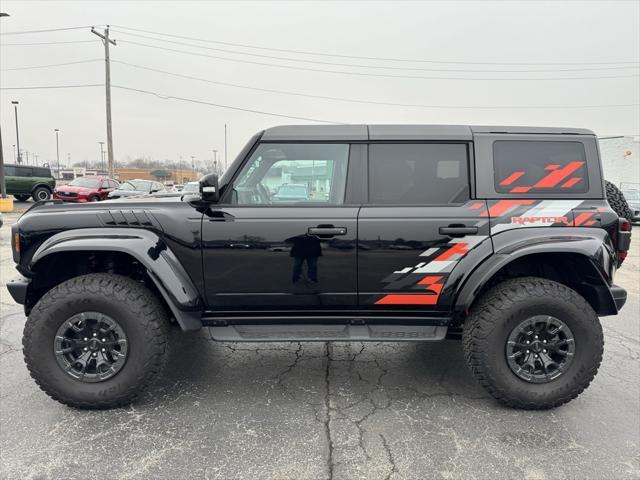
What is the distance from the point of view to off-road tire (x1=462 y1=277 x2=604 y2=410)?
288 centimetres

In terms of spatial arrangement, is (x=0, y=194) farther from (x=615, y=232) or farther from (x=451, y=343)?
(x=615, y=232)

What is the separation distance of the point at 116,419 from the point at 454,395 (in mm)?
2355

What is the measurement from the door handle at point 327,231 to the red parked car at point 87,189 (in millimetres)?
16844

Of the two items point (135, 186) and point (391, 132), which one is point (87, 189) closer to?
point (135, 186)

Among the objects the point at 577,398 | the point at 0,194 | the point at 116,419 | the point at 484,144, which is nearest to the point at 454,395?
the point at 577,398

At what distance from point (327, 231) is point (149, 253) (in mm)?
1196

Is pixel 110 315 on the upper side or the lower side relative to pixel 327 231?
lower

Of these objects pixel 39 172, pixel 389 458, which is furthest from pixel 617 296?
pixel 39 172

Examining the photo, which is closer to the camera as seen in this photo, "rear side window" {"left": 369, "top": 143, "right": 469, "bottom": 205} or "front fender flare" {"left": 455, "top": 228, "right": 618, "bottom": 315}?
"front fender flare" {"left": 455, "top": 228, "right": 618, "bottom": 315}

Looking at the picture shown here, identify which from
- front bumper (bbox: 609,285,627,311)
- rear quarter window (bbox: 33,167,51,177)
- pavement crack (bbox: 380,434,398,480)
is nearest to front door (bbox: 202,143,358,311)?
pavement crack (bbox: 380,434,398,480)

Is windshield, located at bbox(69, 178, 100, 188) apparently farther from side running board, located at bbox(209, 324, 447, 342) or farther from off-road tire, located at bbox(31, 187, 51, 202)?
side running board, located at bbox(209, 324, 447, 342)

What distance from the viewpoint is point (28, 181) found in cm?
2103

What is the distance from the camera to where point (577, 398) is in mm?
3184

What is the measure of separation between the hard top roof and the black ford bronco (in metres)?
0.02
